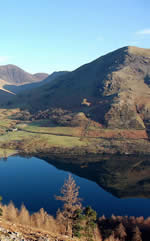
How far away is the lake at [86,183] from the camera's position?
85106 mm

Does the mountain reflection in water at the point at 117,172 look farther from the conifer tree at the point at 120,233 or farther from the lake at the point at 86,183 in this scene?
the conifer tree at the point at 120,233

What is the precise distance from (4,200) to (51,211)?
20.3m

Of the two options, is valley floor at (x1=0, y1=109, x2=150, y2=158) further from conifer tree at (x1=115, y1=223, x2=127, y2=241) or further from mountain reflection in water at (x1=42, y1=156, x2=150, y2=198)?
conifer tree at (x1=115, y1=223, x2=127, y2=241)

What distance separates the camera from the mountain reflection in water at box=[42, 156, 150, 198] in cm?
10166

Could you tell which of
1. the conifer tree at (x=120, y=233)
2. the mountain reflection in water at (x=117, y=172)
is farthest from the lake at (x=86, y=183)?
the conifer tree at (x=120, y=233)

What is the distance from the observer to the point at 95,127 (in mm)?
199500

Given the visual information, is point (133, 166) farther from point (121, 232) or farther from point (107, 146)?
point (121, 232)

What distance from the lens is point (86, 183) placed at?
359ft

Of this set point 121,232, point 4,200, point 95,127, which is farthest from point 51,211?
point 95,127

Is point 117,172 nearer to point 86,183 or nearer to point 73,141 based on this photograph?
point 86,183

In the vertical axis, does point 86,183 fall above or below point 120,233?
above

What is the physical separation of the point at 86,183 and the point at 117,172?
80.1ft

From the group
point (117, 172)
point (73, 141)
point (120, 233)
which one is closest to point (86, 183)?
point (117, 172)

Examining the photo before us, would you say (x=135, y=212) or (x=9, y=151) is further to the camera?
(x=9, y=151)
